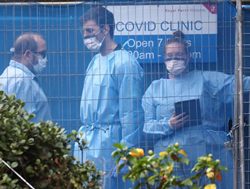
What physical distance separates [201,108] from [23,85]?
6.45 ft

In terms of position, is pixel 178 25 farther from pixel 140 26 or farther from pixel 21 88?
pixel 21 88

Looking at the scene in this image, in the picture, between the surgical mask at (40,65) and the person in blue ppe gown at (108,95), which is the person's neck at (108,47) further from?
the surgical mask at (40,65)

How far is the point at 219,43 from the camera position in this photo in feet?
30.5

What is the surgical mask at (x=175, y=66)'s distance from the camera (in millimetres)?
9281

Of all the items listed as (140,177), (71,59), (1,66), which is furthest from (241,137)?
(140,177)

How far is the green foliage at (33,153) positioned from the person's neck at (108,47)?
420 centimetres

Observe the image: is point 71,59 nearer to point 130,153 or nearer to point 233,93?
point 233,93

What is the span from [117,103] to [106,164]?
677mm

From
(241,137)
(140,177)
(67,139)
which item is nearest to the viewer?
(140,177)

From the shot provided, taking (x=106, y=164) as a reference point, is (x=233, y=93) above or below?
above

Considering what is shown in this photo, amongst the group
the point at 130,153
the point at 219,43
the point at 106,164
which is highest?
the point at 219,43

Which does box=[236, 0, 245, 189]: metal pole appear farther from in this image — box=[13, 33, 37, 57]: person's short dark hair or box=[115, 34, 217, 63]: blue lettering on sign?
box=[13, 33, 37, 57]: person's short dark hair

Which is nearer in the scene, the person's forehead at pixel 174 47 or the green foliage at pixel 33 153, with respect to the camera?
the green foliage at pixel 33 153

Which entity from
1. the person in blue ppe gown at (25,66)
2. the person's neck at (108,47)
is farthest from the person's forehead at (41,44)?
the person's neck at (108,47)
